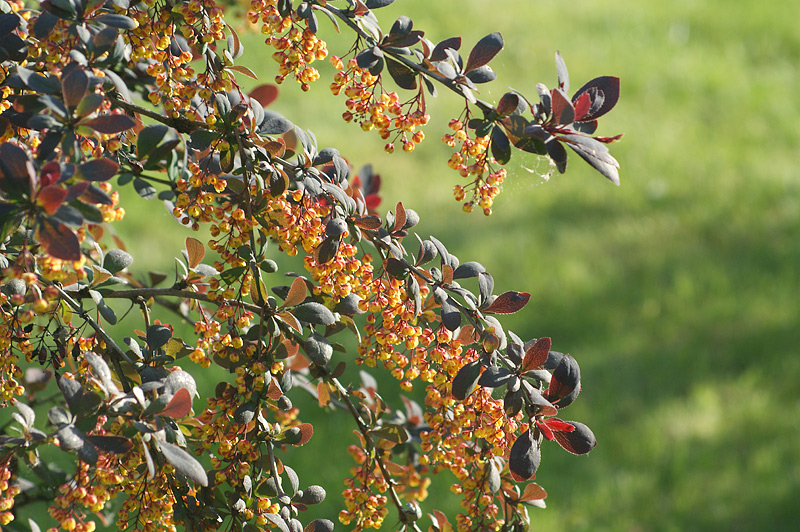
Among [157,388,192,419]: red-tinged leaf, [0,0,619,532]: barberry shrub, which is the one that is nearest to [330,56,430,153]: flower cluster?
[0,0,619,532]: barberry shrub

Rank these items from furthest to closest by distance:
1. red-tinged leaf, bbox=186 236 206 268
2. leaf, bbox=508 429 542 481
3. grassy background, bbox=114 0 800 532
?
grassy background, bbox=114 0 800 532 < red-tinged leaf, bbox=186 236 206 268 < leaf, bbox=508 429 542 481

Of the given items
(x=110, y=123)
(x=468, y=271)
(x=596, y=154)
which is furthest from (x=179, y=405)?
(x=596, y=154)

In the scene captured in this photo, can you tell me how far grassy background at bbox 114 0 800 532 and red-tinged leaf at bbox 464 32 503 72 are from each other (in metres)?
0.63

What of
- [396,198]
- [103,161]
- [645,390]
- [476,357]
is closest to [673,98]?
[396,198]

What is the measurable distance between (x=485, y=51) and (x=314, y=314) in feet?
1.38

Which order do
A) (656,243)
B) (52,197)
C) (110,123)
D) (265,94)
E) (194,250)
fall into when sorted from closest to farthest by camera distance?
(52,197)
(110,123)
(194,250)
(265,94)
(656,243)

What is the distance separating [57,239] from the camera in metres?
0.77

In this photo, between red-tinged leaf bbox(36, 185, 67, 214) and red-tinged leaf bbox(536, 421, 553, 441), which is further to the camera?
red-tinged leaf bbox(536, 421, 553, 441)

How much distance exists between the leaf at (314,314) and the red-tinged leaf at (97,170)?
33cm

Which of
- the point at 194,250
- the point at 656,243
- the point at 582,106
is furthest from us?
the point at 656,243

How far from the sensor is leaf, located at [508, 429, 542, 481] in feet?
3.20

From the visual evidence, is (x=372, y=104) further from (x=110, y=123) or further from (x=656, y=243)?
(x=656, y=243)

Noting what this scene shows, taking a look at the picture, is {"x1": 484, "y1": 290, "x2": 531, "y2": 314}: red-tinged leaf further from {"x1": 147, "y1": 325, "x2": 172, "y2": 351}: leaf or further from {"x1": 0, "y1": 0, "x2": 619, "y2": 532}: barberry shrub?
{"x1": 147, "y1": 325, "x2": 172, "y2": 351}: leaf

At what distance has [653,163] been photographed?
4285 mm
